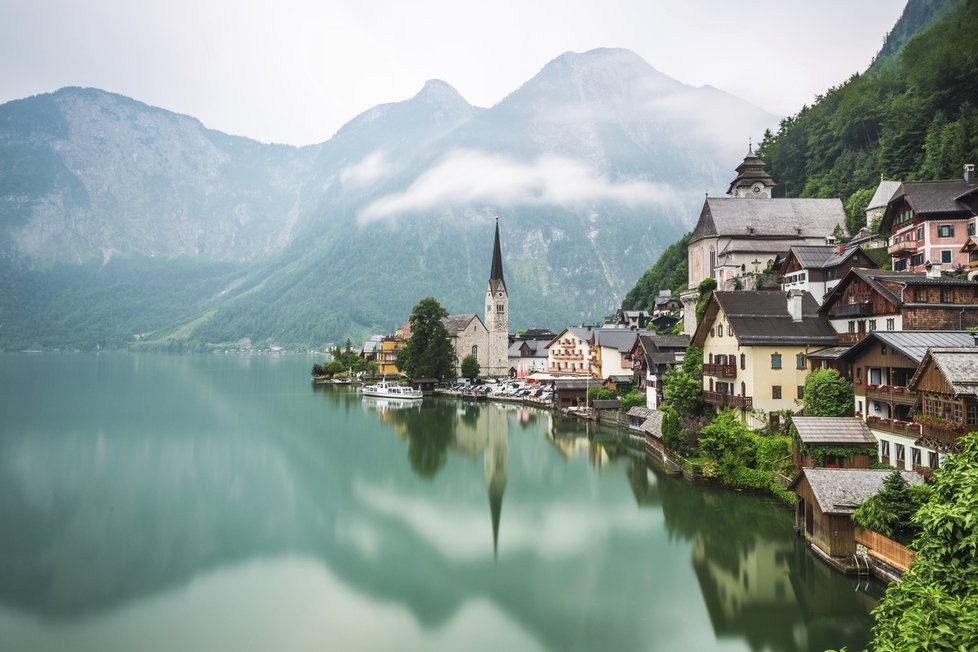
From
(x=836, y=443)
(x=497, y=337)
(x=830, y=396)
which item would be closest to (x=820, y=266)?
(x=830, y=396)

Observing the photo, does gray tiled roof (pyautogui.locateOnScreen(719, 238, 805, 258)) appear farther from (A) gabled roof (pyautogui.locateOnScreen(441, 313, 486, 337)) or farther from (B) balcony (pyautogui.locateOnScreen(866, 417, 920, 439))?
(A) gabled roof (pyautogui.locateOnScreen(441, 313, 486, 337))

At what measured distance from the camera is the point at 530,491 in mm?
33781

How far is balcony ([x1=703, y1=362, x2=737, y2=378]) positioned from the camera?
115 ft

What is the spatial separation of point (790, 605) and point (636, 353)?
40.4m

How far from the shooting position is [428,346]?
3504 inches

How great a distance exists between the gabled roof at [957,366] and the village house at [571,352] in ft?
192

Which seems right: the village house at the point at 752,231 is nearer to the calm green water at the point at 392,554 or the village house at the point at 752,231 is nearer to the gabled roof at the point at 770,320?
the gabled roof at the point at 770,320

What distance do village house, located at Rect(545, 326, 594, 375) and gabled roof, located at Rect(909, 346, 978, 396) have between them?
58.4 m

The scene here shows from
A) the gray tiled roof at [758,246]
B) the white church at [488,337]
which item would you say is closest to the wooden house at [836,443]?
the gray tiled roof at [758,246]

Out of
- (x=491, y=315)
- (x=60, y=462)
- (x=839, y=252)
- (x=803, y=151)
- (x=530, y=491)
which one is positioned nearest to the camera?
(x=530, y=491)

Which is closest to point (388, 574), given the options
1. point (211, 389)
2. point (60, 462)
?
point (60, 462)

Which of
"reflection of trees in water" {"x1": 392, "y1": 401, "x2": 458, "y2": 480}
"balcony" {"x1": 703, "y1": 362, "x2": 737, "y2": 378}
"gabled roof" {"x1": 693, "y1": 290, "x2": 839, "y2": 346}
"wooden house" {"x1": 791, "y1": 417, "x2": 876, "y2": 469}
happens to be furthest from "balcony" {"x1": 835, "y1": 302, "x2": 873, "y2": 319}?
"reflection of trees in water" {"x1": 392, "y1": 401, "x2": 458, "y2": 480}

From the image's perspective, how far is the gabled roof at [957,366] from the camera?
18016mm

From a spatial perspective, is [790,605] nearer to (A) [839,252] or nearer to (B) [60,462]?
(A) [839,252]
